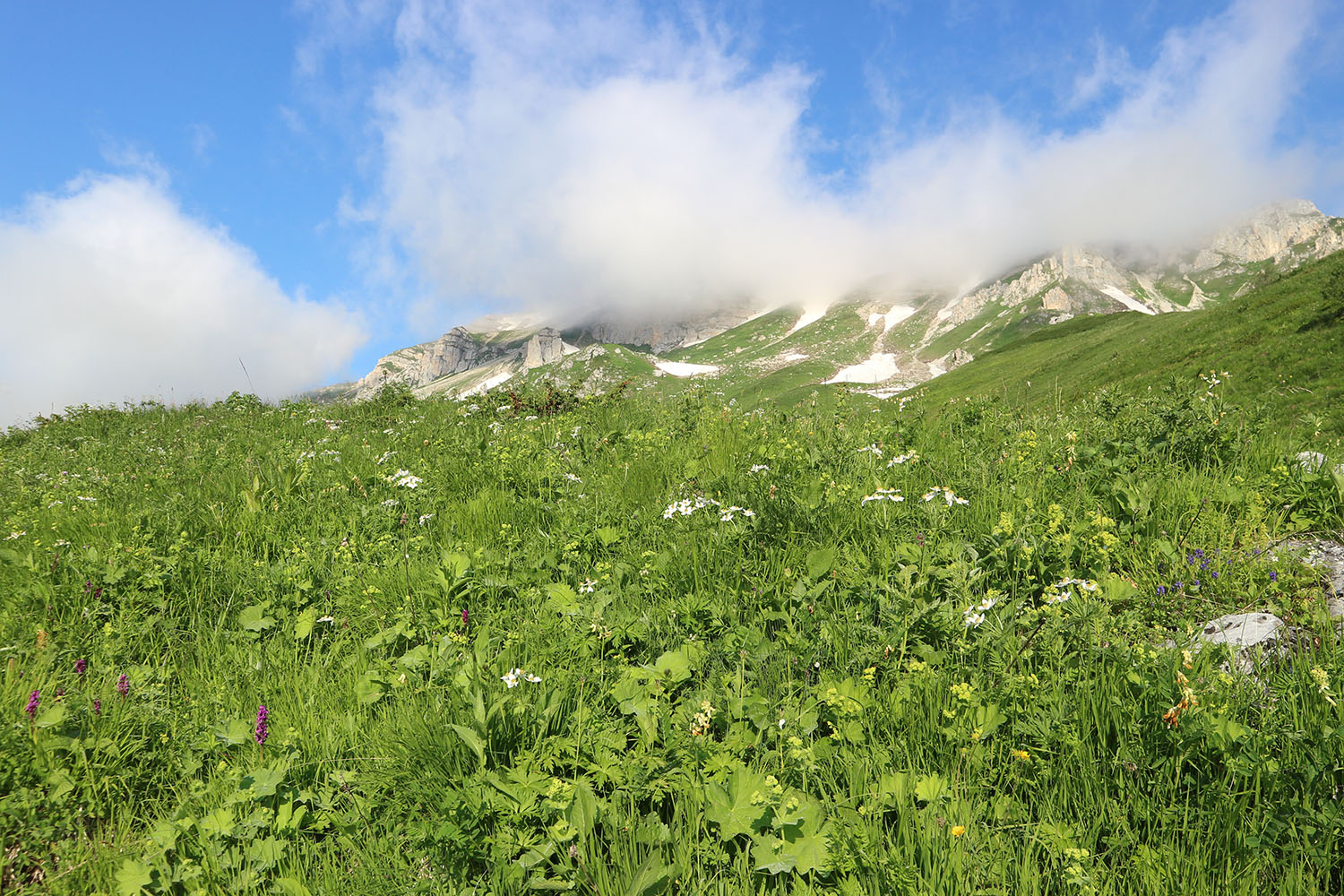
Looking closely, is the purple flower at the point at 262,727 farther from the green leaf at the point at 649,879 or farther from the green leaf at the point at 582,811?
the green leaf at the point at 649,879

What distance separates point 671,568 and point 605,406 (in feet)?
24.5

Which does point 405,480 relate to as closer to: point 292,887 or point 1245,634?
point 292,887

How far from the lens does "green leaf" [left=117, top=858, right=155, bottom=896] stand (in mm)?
2686

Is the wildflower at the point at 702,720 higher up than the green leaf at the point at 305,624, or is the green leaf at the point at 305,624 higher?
the green leaf at the point at 305,624

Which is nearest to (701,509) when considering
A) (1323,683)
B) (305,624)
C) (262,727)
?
(305,624)

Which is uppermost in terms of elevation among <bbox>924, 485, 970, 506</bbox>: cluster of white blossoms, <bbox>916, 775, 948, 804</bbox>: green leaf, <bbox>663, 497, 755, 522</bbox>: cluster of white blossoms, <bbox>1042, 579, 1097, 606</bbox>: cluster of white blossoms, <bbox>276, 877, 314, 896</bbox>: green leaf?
<bbox>663, 497, 755, 522</bbox>: cluster of white blossoms

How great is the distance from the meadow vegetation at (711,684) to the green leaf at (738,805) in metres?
0.02

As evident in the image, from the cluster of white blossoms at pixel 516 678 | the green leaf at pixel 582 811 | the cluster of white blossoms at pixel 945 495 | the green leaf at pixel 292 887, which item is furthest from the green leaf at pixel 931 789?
the green leaf at pixel 292 887

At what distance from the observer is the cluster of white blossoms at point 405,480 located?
684cm

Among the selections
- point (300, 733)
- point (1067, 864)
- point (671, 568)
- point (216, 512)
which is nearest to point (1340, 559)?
point (1067, 864)

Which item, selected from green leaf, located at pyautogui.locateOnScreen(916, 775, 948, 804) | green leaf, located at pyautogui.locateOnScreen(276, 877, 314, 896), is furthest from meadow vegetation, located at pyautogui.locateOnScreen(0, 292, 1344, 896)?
green leaf, located at pyautogui.locateOnScreen(276, 877, 314, 896)

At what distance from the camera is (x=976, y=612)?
3744 millimetres

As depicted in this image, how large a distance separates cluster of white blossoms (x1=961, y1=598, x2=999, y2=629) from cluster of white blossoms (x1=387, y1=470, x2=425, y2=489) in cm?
558

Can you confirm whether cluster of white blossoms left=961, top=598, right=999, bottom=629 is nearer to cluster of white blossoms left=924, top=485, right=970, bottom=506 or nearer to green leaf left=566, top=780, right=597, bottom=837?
cluster of white blossoms left=924, top=485, right=970, bottom=506
